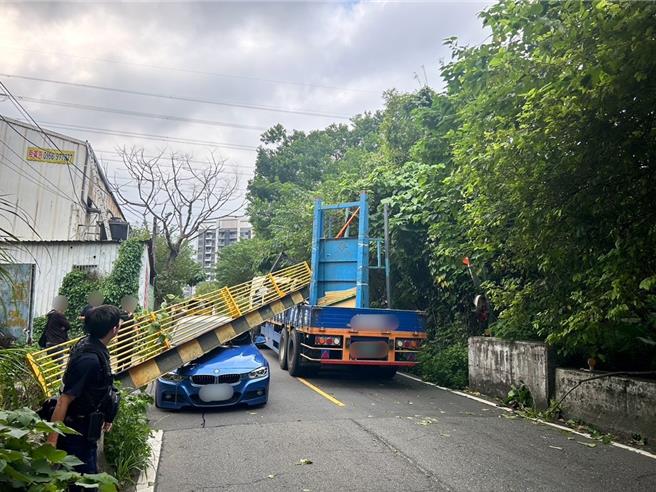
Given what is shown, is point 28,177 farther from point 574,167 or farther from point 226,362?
point 574,167

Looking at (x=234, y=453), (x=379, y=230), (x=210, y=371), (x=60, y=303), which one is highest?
(x=379, y=230)

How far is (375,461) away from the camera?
507 cm

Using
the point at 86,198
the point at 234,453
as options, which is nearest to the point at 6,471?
the point at 234,453

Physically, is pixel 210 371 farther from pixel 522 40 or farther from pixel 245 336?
pixel 522 40

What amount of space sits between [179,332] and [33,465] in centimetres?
612

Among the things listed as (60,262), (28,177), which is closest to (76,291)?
(60,262)

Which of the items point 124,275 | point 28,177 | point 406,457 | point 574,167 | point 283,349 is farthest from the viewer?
point 28,177

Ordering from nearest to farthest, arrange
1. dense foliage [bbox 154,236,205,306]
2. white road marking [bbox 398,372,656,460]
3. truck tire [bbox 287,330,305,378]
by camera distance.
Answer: white road marking [bbox 398,372,656,460] → truck tire [bbox 287,330,305,378] → dense foliage [bbox 154,236,205,306]

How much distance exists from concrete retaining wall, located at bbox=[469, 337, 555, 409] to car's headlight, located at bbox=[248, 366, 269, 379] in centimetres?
420

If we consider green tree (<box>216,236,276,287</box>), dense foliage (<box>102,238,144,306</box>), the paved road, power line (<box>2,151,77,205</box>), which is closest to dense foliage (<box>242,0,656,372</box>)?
the paved road

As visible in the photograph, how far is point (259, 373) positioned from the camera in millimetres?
7547

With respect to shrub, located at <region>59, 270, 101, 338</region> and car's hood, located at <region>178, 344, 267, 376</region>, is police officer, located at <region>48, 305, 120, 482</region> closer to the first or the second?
car's hood, located at <region>178, 344, 267, 376</region>

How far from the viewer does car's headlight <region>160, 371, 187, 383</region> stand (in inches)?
289

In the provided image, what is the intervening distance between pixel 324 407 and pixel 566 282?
4081 mm
